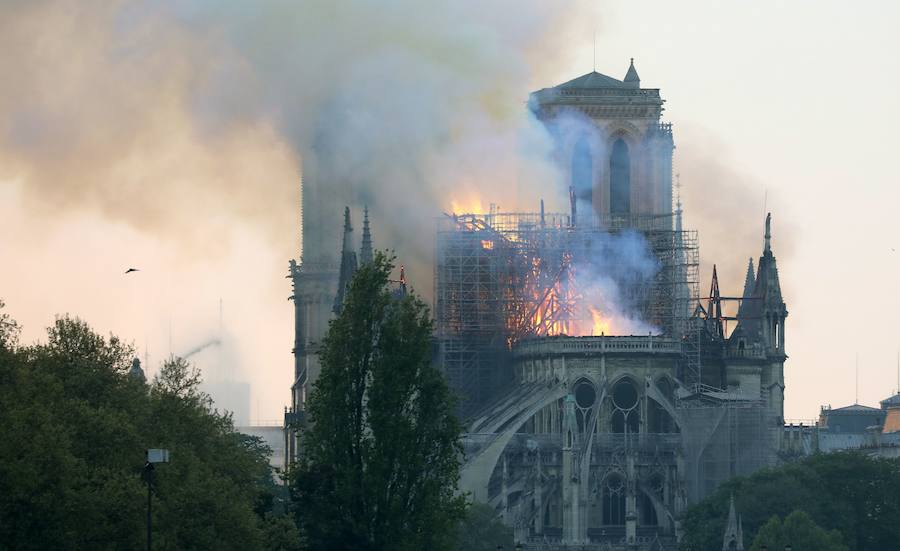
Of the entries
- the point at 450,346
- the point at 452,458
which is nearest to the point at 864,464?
the point at 450,346

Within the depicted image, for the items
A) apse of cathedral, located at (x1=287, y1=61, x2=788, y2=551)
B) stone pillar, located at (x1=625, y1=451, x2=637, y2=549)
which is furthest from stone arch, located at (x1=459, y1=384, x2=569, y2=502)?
stone pillar, located at (x1=625, y1=451, x2=637, y2=549)

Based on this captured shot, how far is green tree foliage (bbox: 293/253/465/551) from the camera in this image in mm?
119000

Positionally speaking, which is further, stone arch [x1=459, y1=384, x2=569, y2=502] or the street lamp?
stone arch [x1=459, y1=384, x2=569, y2=502]

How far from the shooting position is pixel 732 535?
555ft

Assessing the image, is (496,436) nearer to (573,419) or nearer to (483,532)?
(573,419)

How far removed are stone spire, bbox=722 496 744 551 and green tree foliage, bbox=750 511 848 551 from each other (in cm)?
111

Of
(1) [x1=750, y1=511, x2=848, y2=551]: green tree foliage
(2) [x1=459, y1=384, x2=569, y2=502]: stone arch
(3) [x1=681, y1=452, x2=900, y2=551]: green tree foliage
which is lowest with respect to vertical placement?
(1) [x1=750, y1=511, x2=848, y2=551]: green tree foliage

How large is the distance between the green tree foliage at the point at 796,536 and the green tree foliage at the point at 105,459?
35.0 m

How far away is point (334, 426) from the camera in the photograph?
119500 mm

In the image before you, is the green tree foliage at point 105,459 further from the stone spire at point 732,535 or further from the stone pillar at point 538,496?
the stone pillar at point 538,496

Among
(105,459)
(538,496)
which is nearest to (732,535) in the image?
(538,496)

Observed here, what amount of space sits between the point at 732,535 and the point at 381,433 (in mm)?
53127

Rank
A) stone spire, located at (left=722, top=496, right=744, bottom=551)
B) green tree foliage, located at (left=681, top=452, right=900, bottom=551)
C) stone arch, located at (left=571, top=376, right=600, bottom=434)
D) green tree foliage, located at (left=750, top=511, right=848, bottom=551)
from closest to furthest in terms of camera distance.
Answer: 1. green tree foliage, located at (left=750, top=511, right=848, bottom=551)
2. stone spire, located at (left=722, top=496, right=744, bottom=551)
3. green tree foliage, located at (left=681, top=452, right=900, bottom=551)
4. stone arch, located at (left=571, top=376, right=600, bottom=434)

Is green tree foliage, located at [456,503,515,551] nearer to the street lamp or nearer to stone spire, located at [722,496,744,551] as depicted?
stone spire, located at [722,496,744,551]
